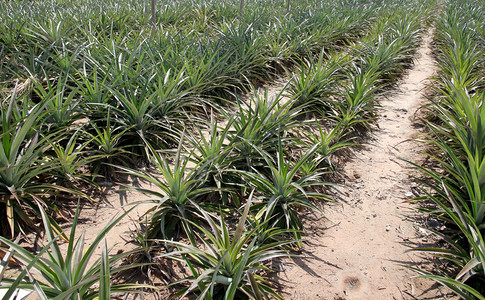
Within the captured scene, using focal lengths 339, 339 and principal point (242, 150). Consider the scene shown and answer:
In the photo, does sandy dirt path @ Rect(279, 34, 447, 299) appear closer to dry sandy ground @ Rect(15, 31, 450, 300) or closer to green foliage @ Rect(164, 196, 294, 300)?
dry sandy ground @ Rect(15, 31, 450, 300)

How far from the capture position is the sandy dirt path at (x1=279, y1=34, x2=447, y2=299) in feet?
5.72

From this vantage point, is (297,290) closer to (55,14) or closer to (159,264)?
(159,264)

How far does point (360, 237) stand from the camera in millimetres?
2105

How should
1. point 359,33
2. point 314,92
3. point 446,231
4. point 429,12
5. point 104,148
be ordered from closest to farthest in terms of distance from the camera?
point 446,231 < point 104,148 < point 314,92 < point 359,33 < point 429,12

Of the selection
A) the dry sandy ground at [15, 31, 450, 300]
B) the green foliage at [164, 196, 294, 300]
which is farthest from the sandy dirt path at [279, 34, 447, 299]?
the green foliage at [164, 196, 294, 300]

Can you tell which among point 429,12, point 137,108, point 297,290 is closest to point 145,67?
point 137,108

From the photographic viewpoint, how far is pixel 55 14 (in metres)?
4.82

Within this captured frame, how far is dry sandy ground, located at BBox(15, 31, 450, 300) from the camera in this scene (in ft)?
5.73

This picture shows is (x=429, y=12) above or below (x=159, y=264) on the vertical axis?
above

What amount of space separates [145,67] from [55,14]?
100 inches

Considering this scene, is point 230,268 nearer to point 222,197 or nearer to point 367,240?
point 222,197

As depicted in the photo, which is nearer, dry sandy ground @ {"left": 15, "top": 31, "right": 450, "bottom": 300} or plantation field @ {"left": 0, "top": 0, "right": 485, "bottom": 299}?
plantation field @ {"left": 0, "top": 0, "right": 485, "bottom": 299}

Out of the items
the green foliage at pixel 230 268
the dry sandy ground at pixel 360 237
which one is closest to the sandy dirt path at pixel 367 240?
the dry sandy ground at pixel 360 237

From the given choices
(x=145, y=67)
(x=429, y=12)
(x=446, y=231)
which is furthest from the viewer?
(x=429, y=12)
